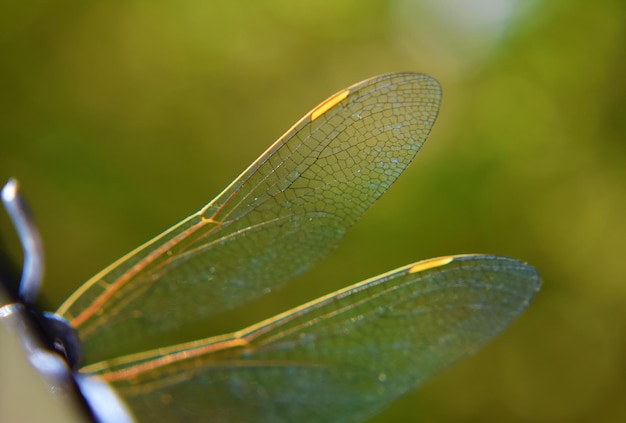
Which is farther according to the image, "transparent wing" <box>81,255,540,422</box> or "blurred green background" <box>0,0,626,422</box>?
"blurred green background" <box>0,0,626,422</box>

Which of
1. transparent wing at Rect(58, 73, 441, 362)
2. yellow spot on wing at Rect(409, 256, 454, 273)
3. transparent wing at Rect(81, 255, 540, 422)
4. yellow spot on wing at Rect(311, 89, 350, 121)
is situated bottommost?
transparent wing at Rect(81, 255, 540, 422)

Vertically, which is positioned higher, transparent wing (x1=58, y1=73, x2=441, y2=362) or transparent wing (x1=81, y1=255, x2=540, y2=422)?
transparent wing (x1=58, y1=73, x2=441, y2=362)

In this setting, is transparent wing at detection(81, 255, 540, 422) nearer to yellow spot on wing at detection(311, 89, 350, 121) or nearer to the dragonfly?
the dragonfly

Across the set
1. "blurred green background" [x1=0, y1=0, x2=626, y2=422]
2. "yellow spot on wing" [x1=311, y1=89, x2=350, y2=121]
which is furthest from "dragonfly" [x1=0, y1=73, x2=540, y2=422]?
"blurred green background" [x1=0, y1=0, x2=626, y2=422]

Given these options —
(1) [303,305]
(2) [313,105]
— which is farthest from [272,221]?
(2) [313,105]

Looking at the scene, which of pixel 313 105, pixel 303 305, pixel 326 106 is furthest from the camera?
pixel 313 105

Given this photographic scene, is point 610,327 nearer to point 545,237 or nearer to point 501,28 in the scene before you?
point 545,237

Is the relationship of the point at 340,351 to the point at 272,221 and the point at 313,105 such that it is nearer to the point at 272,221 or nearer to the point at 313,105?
the point at 272,221

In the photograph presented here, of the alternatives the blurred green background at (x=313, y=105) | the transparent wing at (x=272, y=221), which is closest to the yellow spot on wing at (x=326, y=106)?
the transparent wing at (x=272, y=221)
